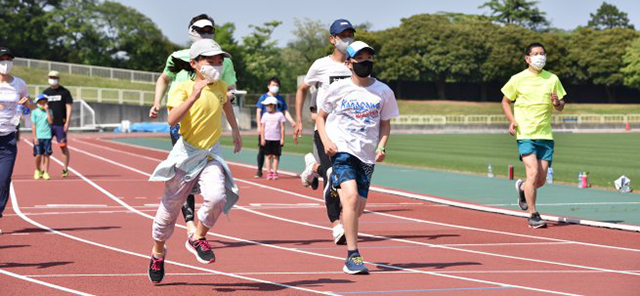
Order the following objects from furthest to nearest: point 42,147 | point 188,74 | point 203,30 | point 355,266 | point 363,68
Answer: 1. point 42,147
2. point 203,30
3. point 188,74
4. point 363,68
5. point 355,266

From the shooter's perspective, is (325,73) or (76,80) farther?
(76,80)

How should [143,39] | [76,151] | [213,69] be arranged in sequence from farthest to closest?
[143,39] < [76,151] < [213,69]

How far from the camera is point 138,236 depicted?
10.4 meters

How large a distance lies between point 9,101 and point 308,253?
4.23m

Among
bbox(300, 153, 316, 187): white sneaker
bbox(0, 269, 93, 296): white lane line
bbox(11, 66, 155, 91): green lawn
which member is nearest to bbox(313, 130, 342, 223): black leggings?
bbox(300, 153, 316, 187): white sneaker

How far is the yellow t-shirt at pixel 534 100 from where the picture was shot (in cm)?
1166

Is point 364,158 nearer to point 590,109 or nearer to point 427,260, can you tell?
point 427,260

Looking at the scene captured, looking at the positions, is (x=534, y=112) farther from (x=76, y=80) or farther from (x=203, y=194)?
(x=76, y=80)

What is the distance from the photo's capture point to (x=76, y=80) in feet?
276

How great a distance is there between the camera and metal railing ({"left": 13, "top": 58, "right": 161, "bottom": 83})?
8681 centimetres

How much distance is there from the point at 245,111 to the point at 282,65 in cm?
4733

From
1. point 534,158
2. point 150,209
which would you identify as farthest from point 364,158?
point 150,209

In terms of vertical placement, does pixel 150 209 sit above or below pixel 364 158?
below

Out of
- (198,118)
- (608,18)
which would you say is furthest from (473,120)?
(608,18)
